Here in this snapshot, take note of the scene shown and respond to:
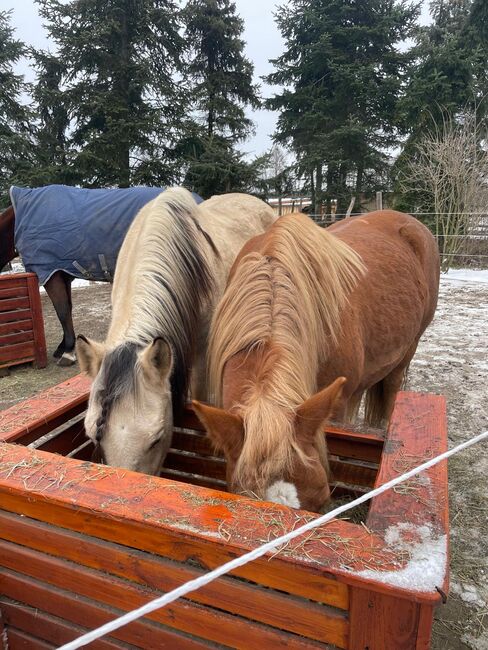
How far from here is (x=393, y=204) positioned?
15.4 metres

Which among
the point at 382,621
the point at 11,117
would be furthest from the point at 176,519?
the point at 11,117

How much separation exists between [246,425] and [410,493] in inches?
17.9

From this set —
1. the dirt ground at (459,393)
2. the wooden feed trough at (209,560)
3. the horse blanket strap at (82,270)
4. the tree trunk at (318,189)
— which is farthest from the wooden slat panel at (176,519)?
the tree trunk at (318,189)

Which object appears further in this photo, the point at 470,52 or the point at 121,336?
the point at 470,52

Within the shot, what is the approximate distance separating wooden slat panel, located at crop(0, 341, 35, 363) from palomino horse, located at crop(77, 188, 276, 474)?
302 cm

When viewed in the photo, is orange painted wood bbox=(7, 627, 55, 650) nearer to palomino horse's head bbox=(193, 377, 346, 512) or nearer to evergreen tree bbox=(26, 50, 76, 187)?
palomino horse's head bbox=(193, 377, 346, 512)

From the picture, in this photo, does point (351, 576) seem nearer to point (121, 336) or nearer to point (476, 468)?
point (121, 336)

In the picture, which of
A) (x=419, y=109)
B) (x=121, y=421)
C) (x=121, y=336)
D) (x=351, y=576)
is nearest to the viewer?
(x=351, y=576)

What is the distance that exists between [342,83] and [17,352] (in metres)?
16.2

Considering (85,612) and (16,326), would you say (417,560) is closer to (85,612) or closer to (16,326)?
(85,612)

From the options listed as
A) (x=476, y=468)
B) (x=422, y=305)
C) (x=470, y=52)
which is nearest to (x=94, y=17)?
(x=470, y=52)

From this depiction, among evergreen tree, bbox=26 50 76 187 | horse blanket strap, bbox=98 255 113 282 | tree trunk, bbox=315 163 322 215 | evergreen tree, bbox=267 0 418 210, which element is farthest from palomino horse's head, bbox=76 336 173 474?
tree trunk, bbox=315 163 322 215

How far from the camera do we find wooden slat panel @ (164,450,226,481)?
6.52 ft

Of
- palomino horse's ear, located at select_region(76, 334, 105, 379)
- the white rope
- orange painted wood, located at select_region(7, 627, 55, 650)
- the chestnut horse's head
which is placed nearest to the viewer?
the white rope
